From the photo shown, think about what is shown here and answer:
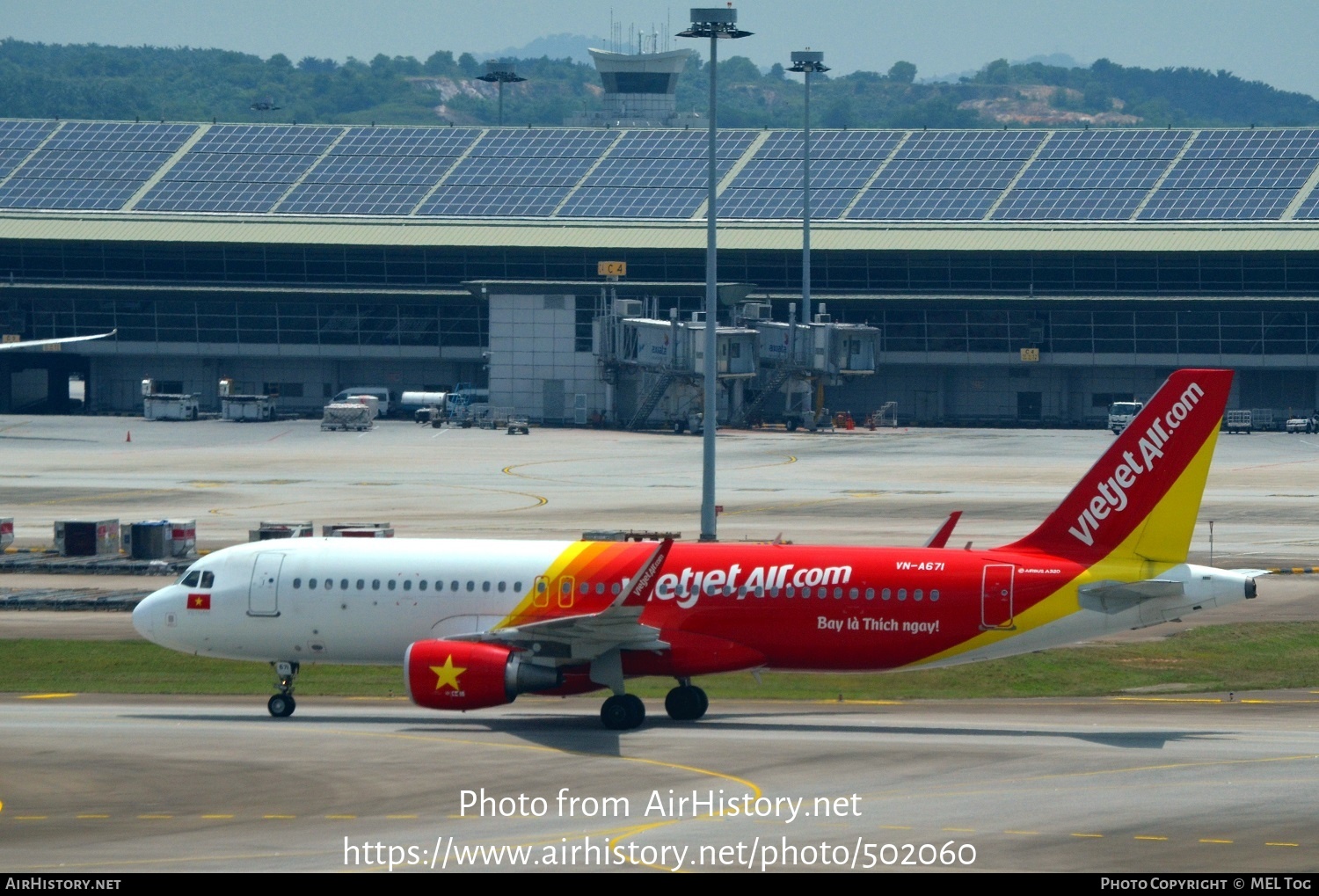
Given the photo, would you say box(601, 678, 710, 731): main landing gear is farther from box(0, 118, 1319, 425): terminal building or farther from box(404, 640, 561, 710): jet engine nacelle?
box(0, 118, 1319, 425): terminal building

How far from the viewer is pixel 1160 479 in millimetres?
37031

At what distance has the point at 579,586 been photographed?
38.0m

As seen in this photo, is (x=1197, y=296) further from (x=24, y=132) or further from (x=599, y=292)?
(x=24, y=132)

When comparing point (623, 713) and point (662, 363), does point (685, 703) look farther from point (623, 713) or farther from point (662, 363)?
point (662, 363)

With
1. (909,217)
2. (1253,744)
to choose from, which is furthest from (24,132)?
(1253,744)

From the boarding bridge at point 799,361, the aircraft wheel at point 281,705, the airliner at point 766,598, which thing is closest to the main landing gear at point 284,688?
the aircraft wheel at point 281,705

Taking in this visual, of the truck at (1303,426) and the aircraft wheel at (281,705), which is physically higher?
the truck at (1303,426)

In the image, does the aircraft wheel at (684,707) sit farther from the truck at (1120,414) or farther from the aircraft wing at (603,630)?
the truck at (1120,414)

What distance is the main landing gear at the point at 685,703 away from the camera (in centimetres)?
3866

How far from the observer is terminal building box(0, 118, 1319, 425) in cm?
14375

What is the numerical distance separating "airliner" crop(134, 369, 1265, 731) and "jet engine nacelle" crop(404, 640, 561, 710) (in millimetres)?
40

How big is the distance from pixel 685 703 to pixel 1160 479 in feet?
36.3

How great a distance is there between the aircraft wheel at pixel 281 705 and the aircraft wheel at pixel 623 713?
7277mm

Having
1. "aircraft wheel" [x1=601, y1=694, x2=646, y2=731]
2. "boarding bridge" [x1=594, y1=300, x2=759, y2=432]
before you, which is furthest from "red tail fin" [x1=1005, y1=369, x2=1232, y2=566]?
"boarding bridge" [x1=594, y1=300, x2=759, y2=432]
